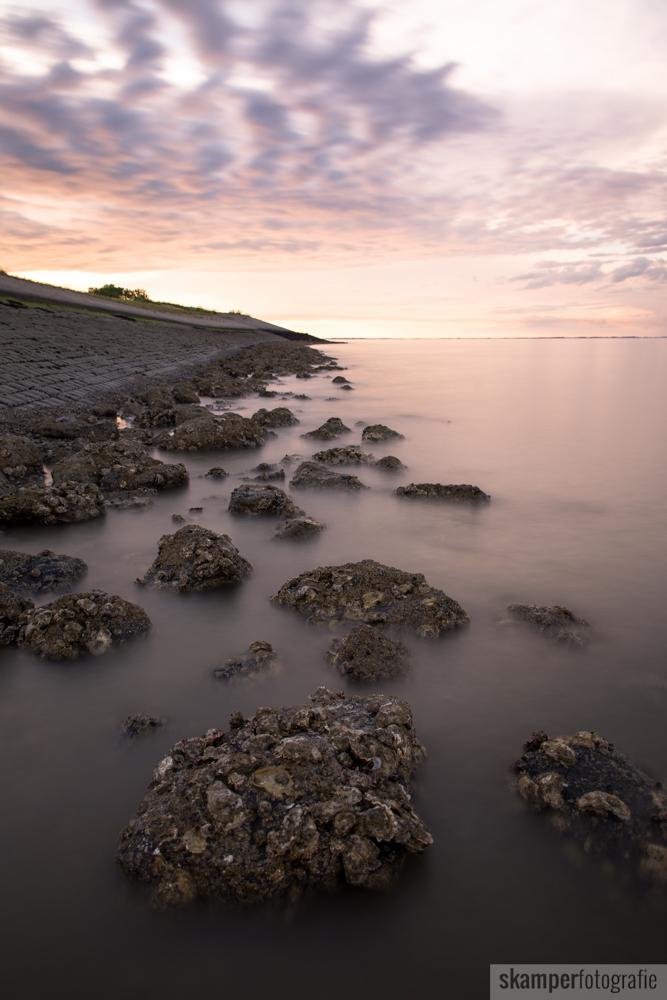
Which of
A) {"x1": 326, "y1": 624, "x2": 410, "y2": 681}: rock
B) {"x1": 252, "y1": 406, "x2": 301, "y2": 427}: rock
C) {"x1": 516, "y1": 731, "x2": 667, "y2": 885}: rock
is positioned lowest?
{"x1": 252, "y1": 406, "x2": 301, "y2": 427}: rock

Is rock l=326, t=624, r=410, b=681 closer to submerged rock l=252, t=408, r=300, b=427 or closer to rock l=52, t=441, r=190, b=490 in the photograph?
rock l=52, t=441, r=190, b=490

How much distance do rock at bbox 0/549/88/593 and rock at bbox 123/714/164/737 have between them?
204cm

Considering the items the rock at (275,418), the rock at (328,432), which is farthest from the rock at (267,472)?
the rock at (275,418)

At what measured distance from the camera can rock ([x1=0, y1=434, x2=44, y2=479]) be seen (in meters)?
8.09

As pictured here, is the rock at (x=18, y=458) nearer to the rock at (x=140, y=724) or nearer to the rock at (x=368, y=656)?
the rock at (x=140, y=724)

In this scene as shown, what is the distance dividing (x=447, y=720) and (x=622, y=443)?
12.7 m

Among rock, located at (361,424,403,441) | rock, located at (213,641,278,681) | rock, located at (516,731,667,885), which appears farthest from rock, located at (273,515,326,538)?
rock, located at (361,424,403,441)

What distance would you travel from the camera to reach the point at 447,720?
10.6 ft

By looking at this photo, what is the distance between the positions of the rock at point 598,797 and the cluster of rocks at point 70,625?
2797 millimetres

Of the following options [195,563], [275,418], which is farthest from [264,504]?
[275,418]

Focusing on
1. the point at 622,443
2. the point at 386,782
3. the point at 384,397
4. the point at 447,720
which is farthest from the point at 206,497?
the point at 384,397

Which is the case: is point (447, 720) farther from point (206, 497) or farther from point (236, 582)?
point (206, 497)

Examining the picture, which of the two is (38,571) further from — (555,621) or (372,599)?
(555,621)

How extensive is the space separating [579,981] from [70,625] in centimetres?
340
